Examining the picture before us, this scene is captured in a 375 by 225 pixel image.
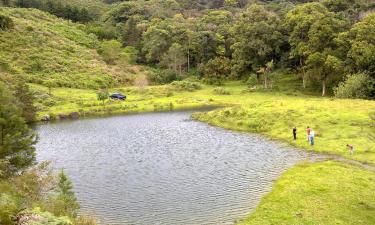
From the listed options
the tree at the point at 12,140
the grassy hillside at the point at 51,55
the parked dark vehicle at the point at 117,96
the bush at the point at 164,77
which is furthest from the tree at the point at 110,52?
the tree at the point at 12,140

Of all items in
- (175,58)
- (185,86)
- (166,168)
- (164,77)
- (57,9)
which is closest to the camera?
(166,168)

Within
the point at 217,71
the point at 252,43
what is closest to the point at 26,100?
the point at 217,71

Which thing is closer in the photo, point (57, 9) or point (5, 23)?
point (5, 23)

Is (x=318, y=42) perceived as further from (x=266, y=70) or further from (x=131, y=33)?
(x=131, y=33)

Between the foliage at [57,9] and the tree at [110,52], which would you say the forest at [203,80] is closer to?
the tree at [110,52]

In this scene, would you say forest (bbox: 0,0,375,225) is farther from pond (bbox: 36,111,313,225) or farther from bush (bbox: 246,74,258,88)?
pond (bbox: 36,111,313,225)

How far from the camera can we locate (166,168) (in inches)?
1489

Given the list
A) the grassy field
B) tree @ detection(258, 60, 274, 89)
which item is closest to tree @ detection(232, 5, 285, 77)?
tree @ detection(258, 60, 274, 89)

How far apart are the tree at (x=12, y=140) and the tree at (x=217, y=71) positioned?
7963 cm

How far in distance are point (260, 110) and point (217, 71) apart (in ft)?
158

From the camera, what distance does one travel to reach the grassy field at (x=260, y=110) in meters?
45.5

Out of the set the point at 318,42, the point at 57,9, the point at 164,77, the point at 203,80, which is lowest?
the point at 203,80

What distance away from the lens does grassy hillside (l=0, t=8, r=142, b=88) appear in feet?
327

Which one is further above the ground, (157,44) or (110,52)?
(157,44)
